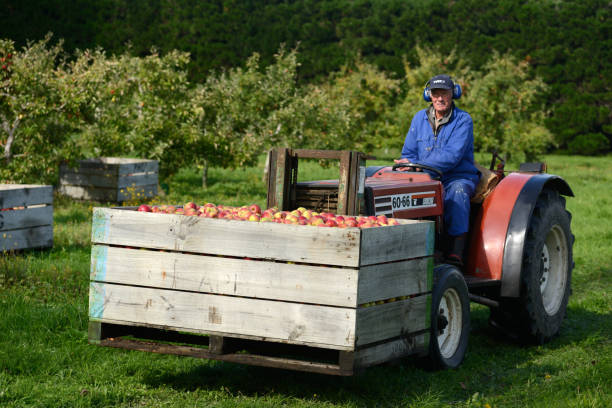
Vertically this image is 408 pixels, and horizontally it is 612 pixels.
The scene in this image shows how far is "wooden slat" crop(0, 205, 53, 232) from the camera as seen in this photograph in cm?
830

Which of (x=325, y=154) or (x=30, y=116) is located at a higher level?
(x=30, y=116)

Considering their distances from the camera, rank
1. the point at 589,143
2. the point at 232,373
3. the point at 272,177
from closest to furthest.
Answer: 1. the point at 232,373
2. the point at 272,177
3. the point at 589,143

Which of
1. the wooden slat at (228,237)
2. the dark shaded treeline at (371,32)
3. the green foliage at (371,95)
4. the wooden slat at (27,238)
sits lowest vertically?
the wooden slat at (27,238)

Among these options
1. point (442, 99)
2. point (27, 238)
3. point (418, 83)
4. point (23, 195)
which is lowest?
point (27, 238)

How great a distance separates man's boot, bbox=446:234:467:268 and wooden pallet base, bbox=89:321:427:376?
4.40 feet

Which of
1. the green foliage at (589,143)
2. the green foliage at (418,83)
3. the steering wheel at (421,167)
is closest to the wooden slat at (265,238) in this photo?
the steering wheel at (421,167)

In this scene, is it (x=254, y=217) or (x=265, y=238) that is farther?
(x=254, y=217)

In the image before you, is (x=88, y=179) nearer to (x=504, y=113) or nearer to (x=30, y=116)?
(x=30, y=116)

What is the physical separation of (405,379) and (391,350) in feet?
2.60

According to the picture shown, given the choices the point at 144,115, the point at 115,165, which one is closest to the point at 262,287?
the point at 115,165

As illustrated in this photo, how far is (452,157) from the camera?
6.02 metres

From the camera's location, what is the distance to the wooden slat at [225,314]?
13.2 ft

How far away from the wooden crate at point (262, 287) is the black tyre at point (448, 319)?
40cm

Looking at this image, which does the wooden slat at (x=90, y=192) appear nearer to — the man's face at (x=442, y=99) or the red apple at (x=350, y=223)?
the man's face at (x=442, y=99)
